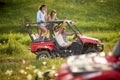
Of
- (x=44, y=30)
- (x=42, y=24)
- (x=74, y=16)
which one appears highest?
(x=74, y=16)

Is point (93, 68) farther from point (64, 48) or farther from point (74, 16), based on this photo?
point (74, 16)

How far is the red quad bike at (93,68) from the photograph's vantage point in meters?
4.41

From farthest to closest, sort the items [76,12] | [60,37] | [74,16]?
[76,12]
[74,16]
[60,37]

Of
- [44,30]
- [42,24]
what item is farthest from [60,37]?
[42,24]

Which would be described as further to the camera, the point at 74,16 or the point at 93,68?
the point at 74,16

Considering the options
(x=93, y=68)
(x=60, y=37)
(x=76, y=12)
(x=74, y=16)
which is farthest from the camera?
(x=76, y=12)

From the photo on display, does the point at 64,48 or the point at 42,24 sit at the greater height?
the point at 42,24

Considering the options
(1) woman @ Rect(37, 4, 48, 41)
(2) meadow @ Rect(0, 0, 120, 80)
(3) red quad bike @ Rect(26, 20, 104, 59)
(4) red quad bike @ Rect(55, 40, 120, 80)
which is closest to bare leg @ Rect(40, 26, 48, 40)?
(1) woman @ Rect(37, 4, 48, 41)

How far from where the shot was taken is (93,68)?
457cm

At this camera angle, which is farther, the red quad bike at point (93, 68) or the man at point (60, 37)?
the man at point (60, 37)

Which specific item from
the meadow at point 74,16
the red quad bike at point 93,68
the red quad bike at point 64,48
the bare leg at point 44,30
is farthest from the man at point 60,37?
the red quad bike at point 93,68

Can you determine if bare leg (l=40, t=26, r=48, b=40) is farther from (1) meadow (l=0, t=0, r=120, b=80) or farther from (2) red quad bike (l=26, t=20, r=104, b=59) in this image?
(1) meadow (l=0, t=0, r=120, b=80)

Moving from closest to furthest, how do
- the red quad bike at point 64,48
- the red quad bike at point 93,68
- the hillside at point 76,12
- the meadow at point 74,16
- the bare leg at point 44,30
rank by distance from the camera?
the red quad bike at point 93,68 → the red quad bike at point 64,48 → the bare leg at point 44,30 → the meadow at point 74,16 → the hillside at point 76,12

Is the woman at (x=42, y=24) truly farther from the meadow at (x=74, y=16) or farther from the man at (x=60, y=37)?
the meadow at (x=74, y=16)
